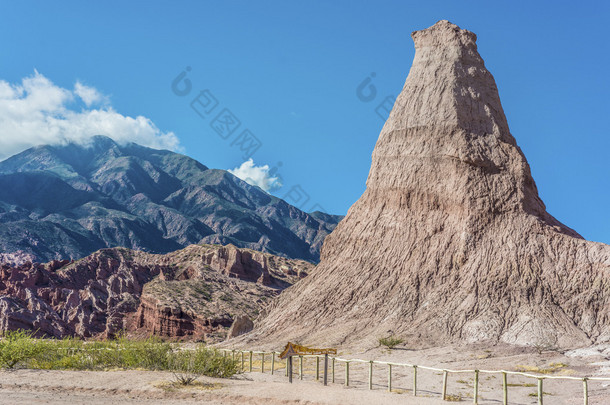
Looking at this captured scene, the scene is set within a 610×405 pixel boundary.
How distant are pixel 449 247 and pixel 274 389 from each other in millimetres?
26242

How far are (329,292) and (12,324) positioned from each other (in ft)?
120

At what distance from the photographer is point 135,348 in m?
24.2

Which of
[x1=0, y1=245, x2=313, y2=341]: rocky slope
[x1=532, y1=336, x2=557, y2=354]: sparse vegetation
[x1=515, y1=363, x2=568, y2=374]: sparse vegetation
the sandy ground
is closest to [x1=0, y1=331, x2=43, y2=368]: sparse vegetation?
the sandy ground

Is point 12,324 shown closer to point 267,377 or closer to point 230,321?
point 230,321

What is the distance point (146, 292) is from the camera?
6288cm

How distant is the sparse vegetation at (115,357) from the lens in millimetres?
22375

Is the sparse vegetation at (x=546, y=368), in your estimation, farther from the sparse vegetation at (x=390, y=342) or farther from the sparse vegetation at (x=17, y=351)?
the sparse vegetation at (x=17, y=351)

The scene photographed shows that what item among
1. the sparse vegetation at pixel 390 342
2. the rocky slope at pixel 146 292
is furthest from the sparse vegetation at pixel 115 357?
the rocky slope at pixel 146 292

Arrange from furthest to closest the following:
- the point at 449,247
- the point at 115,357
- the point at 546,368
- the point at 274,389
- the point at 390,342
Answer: the point at 449,247 < the point at 390,342 < the point at 546,368 < the point at 115,357 < the point at 274,389

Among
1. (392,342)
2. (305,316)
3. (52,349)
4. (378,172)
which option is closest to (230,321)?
(305,316)

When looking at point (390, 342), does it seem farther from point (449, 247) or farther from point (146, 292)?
point (146, 292)

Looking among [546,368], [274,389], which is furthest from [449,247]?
[274,389]

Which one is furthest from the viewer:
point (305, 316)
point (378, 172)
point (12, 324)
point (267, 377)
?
point (12, 324)

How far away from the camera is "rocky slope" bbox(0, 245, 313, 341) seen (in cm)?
5869
